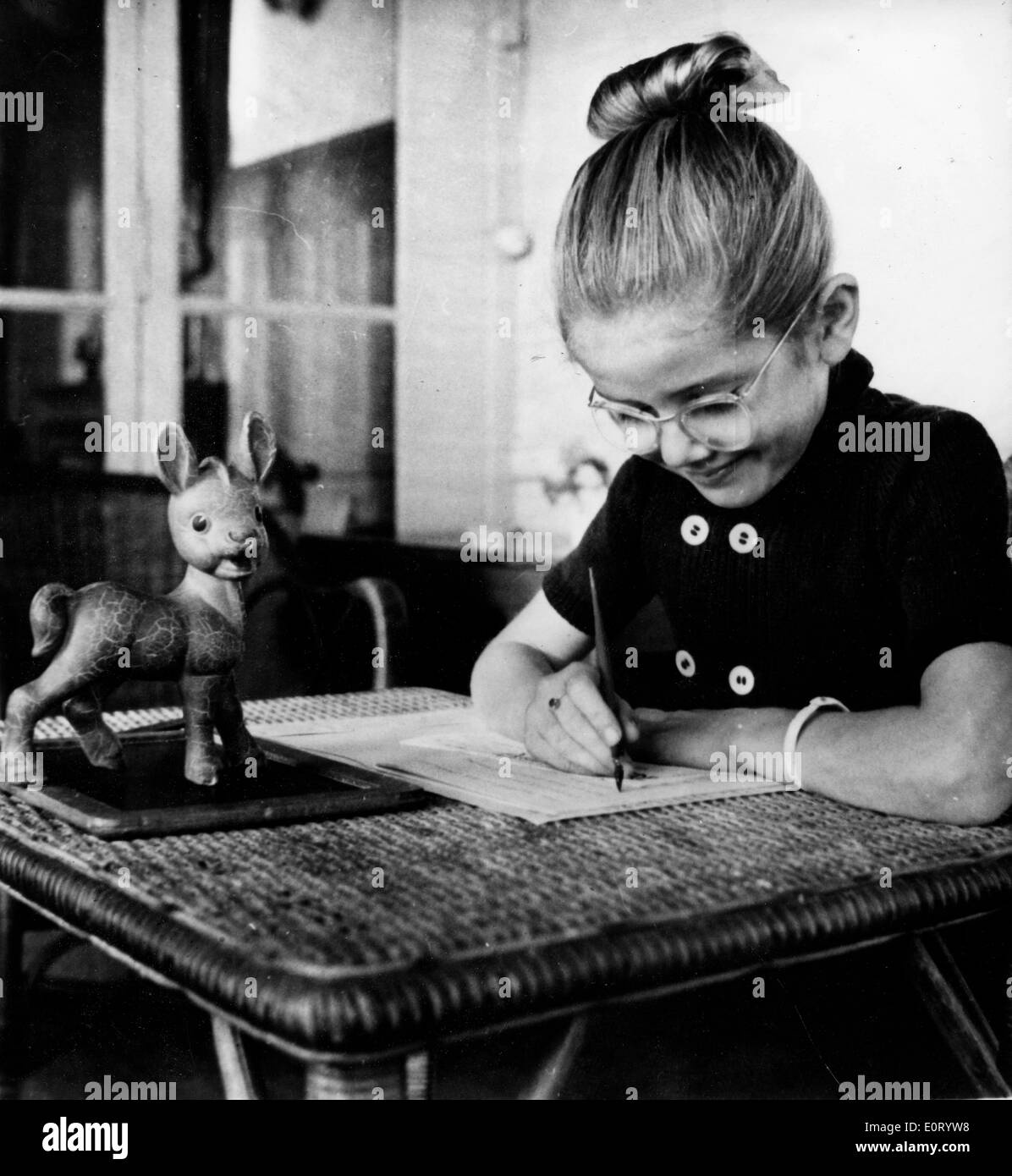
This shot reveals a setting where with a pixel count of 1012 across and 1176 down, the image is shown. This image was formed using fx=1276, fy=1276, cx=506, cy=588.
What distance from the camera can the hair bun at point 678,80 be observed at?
1.23 meters

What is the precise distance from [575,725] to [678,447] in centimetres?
29

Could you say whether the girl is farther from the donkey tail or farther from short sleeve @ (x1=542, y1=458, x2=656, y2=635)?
the donkey tail

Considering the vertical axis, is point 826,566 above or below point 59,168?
below

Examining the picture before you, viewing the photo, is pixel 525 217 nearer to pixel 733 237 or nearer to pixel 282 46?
pixel 282 46

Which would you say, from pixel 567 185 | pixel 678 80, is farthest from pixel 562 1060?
pixel 567 185

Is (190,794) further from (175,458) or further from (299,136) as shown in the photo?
(299,136)

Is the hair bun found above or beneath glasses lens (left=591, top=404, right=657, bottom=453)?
above

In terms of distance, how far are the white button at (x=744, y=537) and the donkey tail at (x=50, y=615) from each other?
0.77m

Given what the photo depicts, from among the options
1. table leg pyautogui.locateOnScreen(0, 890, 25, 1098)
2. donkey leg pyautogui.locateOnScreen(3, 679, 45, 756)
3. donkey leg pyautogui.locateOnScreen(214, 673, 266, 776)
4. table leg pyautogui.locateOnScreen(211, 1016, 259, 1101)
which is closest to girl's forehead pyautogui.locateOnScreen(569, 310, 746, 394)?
donkey leg pyautogui.locateOnScreen(214, 673, 266, 776)

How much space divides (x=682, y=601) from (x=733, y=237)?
1.59ft

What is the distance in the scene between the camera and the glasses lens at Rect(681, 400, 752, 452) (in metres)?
1.20

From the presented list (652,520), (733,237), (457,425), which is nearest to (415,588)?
(457,425)

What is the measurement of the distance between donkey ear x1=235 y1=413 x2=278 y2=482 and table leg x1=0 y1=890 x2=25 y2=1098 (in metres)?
0.62

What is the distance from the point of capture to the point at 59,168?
8.91ft
